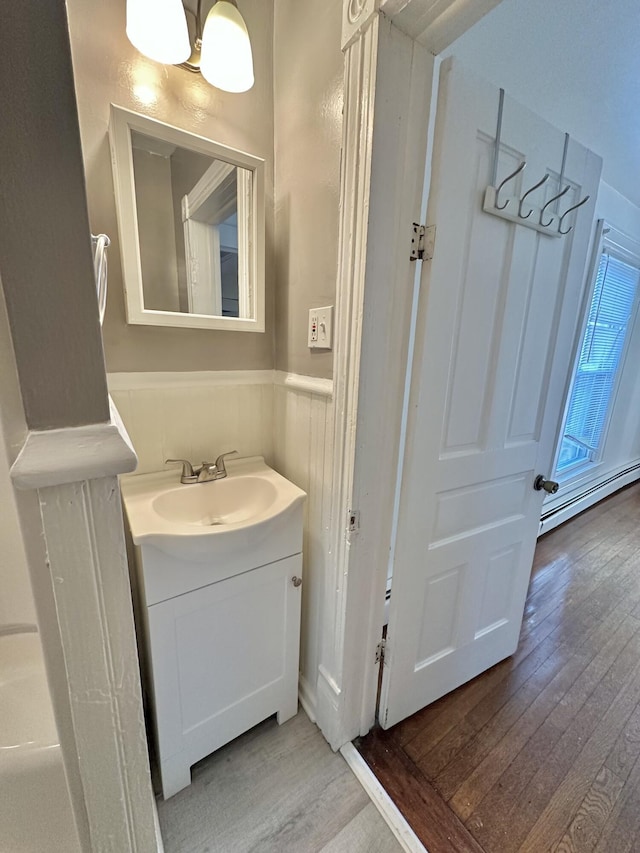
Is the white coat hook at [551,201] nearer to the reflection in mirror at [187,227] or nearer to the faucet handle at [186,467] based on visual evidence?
the reflection in mirror at [187,227]

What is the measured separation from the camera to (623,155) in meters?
1.76

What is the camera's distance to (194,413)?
49.1 inches

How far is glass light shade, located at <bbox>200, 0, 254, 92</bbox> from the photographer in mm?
981

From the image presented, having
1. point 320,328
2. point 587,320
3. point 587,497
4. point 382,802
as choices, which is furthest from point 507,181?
point 587,497

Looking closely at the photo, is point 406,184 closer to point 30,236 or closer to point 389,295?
point 389,295

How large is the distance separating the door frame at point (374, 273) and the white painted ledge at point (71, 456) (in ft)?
1.90

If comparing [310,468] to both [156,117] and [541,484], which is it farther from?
[156,117]

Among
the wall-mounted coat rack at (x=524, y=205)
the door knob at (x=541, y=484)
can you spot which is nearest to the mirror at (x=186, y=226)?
the wall-mounted coat rack at (x=524, y=205)

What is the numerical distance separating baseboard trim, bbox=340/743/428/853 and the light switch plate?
1328 mm

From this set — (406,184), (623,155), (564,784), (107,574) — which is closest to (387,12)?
(406,184)

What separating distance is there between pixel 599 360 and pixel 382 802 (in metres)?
3.07

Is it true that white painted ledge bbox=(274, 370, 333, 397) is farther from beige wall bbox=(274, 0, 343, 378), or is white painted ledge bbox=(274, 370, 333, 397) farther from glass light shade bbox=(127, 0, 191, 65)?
glass light shade bbox=(127, 0, 191, 65)

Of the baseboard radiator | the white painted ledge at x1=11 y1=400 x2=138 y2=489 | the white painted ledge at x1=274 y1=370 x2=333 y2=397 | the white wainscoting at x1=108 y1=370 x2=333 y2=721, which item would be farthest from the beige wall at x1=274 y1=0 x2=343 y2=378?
the baseboard radiator

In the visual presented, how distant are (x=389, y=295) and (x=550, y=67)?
110 centimetres
